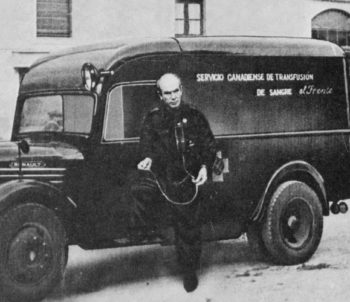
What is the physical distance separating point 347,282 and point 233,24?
14.4 meters

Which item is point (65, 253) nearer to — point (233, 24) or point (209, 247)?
point (209, 247)

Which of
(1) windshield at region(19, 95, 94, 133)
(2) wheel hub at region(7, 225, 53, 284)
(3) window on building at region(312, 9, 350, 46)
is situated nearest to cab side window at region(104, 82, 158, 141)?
(1) windshield at region(19, 95, 94, 133)

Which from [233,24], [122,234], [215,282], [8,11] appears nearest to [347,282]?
[215,282]

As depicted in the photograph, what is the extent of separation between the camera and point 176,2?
2086cm

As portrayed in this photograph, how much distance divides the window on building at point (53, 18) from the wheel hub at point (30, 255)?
1243 centimetres

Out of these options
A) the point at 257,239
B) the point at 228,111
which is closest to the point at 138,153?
Answer: the point at 228,111

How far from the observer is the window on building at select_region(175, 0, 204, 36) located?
20875 mm

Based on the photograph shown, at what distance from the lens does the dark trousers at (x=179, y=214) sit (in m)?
6.96

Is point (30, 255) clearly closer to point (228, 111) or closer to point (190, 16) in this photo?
point (228, 111)

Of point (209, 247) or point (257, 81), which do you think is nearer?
point (257, 81)

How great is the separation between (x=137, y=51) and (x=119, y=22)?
1214cm

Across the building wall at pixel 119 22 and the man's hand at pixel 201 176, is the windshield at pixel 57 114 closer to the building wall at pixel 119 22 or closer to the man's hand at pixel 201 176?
the man's hand at pixel 201 176

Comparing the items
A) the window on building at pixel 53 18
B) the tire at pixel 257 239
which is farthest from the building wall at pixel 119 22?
the tire at pixel 257 239

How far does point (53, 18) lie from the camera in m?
18.9
